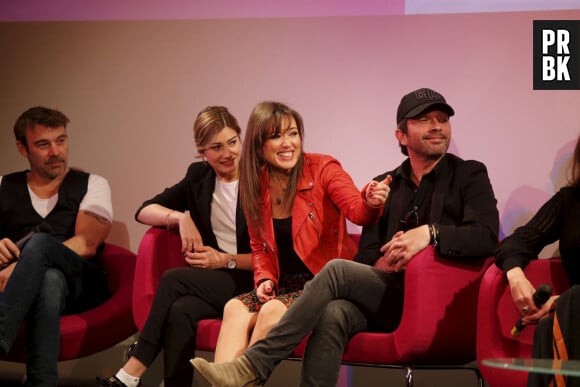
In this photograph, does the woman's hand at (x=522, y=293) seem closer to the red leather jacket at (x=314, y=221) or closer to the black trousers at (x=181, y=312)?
the red leather jacket at (x=314, y=221)

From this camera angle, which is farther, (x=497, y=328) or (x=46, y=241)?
(x=46, y=241)

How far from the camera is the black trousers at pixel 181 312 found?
147 inches

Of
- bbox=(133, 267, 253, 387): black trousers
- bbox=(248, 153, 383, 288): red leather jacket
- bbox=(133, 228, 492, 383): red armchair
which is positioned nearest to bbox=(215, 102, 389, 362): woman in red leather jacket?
bbox=(248, 153, 383, 288): red leather jacket

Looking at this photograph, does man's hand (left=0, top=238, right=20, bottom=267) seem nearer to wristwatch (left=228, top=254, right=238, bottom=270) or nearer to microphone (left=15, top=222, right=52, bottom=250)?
microphone (left=15, top=222, right=52, bottom=250)

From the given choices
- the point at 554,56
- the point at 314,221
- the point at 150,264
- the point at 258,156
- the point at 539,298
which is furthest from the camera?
the point at 554,56

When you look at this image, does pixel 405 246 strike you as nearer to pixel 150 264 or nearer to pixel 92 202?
pixel 150 264

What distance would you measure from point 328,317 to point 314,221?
52 centimetres

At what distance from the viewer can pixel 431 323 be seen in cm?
341

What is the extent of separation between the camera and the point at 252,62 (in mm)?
4910

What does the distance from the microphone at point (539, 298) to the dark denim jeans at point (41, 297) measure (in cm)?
203

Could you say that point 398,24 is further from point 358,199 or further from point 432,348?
point 432,348

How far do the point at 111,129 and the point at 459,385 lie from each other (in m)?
2.46

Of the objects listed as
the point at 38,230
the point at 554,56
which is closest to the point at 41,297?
the point at 38,230

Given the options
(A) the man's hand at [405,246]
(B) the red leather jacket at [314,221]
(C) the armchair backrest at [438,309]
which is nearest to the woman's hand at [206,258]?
(B) the red leather jacket at [314,221]
